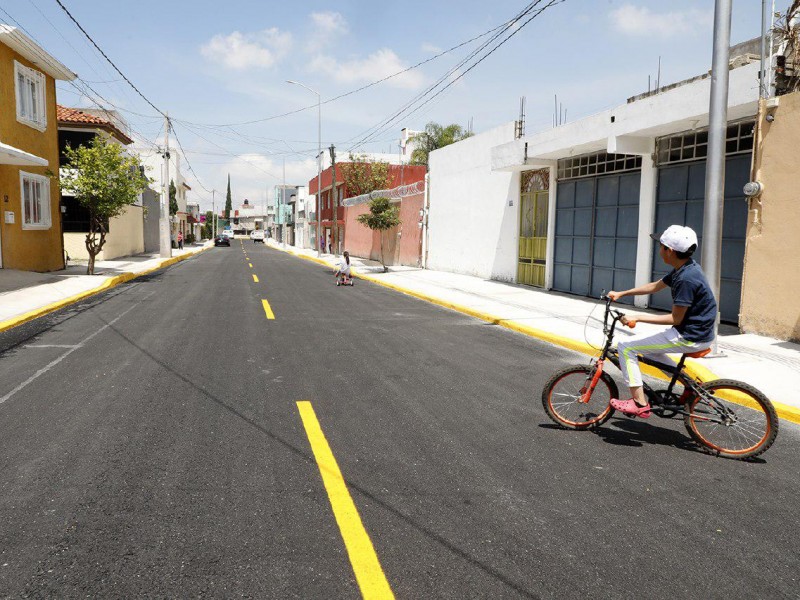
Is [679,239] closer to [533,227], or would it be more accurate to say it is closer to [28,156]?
[533,227]

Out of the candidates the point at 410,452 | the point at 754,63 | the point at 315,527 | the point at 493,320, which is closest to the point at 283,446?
the point at 410,452

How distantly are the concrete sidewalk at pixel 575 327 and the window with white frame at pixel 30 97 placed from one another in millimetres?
13002

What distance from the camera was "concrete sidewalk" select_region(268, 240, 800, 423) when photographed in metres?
7.41

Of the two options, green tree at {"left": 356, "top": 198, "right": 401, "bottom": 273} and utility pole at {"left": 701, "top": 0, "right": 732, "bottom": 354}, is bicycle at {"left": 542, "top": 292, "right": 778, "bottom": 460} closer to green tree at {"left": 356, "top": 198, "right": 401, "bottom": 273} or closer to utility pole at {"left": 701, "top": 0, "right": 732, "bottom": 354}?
utility pole at {"left": 701, "top": 0, "right": 732, "bottom": 354}

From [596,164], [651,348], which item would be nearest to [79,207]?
[596,164]

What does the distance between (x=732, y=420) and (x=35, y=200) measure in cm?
2241

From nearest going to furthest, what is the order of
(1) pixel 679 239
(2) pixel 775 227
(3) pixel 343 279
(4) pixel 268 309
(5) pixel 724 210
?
(1) pixel 679 239, (2) pixel 775 227, (5) pixel 724 210, (4) pixel 268 309, (3) pixel 343 279

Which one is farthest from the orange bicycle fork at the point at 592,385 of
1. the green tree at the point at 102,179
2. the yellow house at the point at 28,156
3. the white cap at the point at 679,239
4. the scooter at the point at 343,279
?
the green tree at the point at 102,179

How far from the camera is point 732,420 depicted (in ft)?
15.8

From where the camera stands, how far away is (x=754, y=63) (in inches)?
390

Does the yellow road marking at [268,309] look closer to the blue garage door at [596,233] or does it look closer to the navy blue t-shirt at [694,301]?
the navy blue t-shirt at [694,301]

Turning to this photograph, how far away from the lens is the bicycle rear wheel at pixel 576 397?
531 cm

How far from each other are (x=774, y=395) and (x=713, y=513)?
3586 millimetres

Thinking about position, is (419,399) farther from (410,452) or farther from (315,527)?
(315,527)
